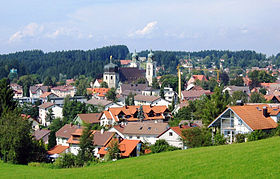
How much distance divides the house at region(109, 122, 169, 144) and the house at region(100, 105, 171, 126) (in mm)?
8760

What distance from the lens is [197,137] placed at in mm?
30641

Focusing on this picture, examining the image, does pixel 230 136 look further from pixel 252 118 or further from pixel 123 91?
pixel 123 91

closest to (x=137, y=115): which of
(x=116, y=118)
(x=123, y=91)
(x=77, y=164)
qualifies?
(x=116, y=118)

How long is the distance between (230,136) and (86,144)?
34.8ft

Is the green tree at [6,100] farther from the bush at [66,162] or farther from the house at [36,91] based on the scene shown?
the house at [36,91]

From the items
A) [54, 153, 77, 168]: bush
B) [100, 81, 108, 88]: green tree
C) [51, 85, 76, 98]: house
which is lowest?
[51, 85, 76, 98]: house

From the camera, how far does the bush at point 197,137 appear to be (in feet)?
96.9

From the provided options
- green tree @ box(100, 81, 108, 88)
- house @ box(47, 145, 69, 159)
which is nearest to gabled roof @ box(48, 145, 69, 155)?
house @ box(47, 145, 69, 159)

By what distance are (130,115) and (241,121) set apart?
92.9ft

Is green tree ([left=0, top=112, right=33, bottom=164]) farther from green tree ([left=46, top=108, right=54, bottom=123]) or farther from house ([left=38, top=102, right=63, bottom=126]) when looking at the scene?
house ([left=38, top=102, right=63, bottom=126])

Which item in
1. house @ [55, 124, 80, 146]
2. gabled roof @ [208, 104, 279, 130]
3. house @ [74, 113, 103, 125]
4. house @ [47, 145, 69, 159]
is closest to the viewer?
gabled roof @ [208, 104, 279, 130]

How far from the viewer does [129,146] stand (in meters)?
35.0

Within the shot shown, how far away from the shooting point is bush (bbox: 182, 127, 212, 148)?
29.5 meters

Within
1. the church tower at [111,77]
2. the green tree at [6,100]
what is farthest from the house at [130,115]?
the church tower at [111,77]
